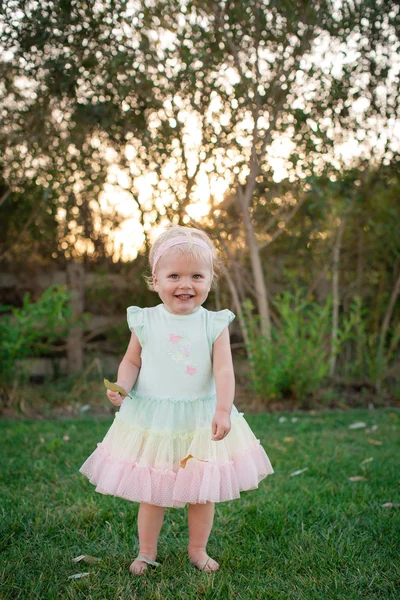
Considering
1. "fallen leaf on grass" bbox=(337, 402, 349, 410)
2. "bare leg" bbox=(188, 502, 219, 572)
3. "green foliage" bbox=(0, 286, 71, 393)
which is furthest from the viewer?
"fallen leaf on grass" bbox=(337, 402, 349, 410)

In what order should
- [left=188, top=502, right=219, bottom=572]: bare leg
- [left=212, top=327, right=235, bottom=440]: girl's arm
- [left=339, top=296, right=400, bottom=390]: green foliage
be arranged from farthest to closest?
[left=339, top=296, right=400, bottom=390]: green foliage → [left=188, top=502, right=219, bottom=572]: bare leg → [left=212, top=327, right=235, bottom=440]: girl's arm

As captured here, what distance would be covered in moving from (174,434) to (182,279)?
519mm

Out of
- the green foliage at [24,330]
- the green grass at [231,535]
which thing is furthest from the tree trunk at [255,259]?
the green grass at [231,535]

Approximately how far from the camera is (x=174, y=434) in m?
2.00

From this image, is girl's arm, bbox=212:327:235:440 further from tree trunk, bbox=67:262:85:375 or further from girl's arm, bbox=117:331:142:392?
tree trunk, bbox=67:262:85:375

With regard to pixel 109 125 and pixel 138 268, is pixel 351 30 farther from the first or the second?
pixel 138 268

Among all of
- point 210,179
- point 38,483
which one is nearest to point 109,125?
point 210,179

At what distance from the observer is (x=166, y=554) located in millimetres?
2145

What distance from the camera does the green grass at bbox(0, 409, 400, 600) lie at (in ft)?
6.05

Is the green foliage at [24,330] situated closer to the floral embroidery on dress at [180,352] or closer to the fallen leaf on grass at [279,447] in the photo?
the fallen leaf on grass at [279,447]

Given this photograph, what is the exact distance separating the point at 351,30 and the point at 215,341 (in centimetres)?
388

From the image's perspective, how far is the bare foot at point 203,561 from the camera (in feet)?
6.57

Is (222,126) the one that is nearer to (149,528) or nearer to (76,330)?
(76,330)

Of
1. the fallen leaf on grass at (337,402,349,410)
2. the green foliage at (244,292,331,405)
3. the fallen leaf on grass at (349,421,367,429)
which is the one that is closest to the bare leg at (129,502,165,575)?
the fallen leaf on grass at (349,421,367,429)
